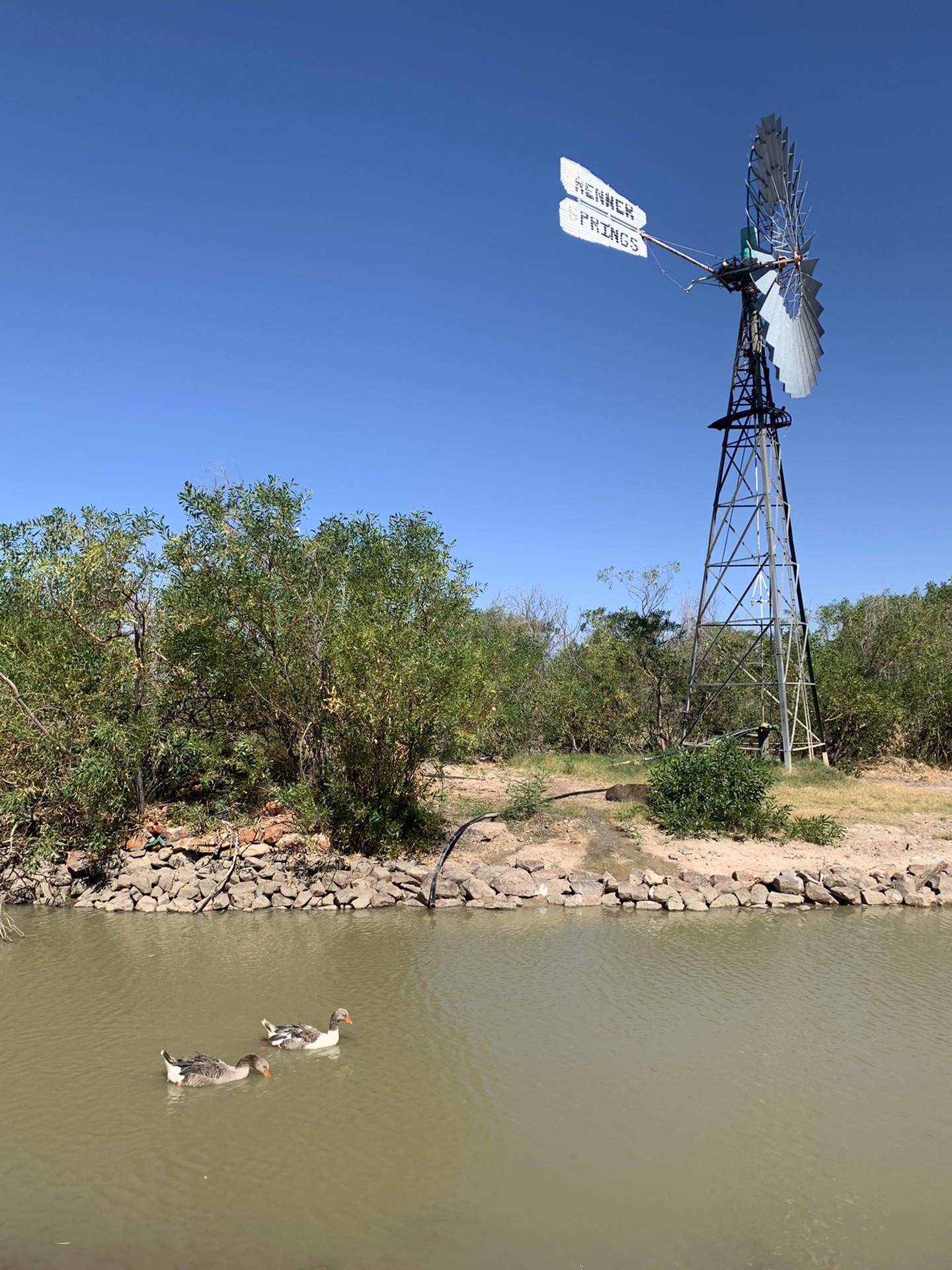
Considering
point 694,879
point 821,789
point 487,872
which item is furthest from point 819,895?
point 821,789

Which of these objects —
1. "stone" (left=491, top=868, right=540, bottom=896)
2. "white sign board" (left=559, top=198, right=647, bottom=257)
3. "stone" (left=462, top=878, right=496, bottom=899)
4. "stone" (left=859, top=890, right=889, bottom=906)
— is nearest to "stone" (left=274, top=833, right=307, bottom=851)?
"stone" (left=462, top=878, right=496, bottom=899)

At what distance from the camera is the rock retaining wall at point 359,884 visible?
1208cm

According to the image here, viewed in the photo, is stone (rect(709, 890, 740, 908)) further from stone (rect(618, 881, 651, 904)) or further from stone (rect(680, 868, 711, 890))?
stone (rect(618, 881, 651, 904))

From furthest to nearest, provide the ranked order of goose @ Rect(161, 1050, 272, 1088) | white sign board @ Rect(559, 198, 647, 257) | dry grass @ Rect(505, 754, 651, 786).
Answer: dry grass @ Rect(505, 754, 651, 786) → white sign board @ Rect(559, 198, 647, 257) → goose @ Rect(161, 1050, 272, 1088)

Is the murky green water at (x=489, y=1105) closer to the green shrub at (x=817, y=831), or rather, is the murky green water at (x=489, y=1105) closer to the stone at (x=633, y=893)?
the stone at (x=633, y=893)

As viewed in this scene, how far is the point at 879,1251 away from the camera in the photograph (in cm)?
494

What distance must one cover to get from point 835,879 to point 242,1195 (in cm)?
965

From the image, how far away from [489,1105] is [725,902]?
21.1ft

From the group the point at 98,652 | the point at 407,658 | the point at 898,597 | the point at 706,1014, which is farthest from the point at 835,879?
the point at 898,597

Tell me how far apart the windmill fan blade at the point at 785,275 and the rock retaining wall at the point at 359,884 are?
11812mm

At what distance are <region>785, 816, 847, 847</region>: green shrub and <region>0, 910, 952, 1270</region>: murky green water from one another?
314cm

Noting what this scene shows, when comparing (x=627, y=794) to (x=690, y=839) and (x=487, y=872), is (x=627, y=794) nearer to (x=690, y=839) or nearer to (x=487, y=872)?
(x=690, y=839)

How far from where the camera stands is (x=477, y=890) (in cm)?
1225

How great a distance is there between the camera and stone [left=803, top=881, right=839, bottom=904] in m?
12.0
